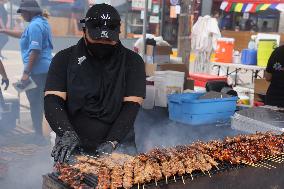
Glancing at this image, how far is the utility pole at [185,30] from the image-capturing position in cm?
806

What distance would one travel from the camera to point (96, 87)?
3.38m

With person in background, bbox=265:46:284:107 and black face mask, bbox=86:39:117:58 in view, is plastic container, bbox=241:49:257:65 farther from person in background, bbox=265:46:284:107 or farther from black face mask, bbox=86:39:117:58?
black face mask, bbox=86:39:117:58

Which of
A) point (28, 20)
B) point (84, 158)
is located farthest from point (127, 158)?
point (28, 20)

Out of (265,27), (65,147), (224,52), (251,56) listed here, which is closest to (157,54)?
(65,147)

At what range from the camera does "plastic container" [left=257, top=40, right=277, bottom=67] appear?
995 centimetres

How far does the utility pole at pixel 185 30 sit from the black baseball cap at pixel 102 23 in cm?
470

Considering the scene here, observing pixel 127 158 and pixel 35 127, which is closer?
pixel 127 158

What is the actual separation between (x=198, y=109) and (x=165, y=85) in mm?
856

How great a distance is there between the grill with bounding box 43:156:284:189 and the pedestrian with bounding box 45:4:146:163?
0.70 m

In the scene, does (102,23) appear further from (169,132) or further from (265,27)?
(265,27)

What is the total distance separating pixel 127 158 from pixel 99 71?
88cm

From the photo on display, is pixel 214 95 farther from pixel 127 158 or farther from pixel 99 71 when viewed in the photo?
pixel 127 158

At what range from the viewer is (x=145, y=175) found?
259 cm

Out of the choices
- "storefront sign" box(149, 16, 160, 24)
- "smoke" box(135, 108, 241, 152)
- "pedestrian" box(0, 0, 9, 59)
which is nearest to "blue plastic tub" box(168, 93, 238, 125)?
"smoke" box(135, 108, 241, 152)
